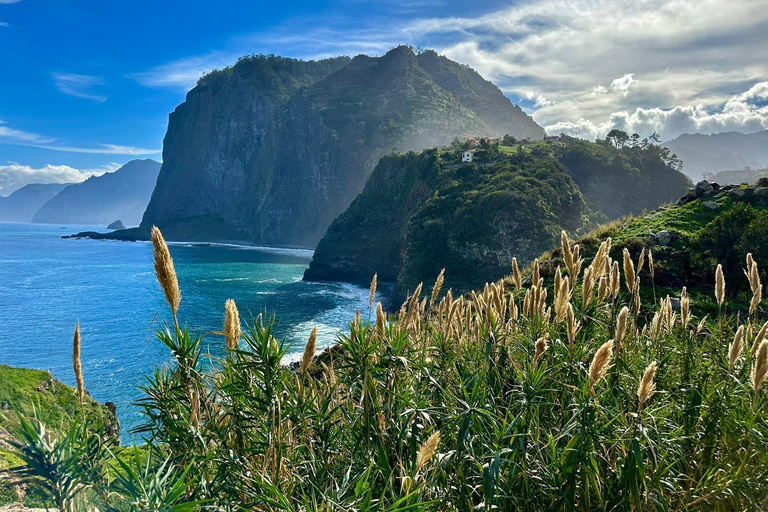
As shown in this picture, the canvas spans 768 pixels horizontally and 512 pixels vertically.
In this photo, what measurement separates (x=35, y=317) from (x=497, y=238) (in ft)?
171

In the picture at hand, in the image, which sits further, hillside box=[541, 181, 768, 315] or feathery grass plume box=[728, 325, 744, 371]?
hillside box=[541, 181, 768, 315]

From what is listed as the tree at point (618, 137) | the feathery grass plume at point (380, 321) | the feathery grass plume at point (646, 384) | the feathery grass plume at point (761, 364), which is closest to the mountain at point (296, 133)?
the tree at point (618, 137)

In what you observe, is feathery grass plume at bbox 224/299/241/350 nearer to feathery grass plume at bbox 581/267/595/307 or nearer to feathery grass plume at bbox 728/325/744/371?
feathery grass plume at bbox 581/267/595/307

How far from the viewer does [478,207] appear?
5262 centimetres

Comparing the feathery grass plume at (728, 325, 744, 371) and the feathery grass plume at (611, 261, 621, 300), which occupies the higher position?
the feathery grass plume at (611, 261, 621, 300)

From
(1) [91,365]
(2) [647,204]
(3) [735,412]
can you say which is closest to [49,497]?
(3) [735,412]

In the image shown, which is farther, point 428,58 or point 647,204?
point 428,58

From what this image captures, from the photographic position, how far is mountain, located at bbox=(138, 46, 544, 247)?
138750 mm

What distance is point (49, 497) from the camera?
6.10ft

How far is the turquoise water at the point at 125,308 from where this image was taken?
30078mm

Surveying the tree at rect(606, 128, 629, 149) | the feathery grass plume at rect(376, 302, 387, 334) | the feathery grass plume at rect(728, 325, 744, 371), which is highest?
the tree at rect(606, 128, 629, 149)

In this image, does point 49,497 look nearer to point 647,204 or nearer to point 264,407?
point 264,407

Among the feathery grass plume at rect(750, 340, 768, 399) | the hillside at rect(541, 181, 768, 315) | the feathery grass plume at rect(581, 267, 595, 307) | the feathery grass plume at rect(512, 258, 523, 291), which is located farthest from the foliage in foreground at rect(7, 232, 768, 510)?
the hillside at rect(541, 181, 768, 315)

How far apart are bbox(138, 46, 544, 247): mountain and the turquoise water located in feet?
178
